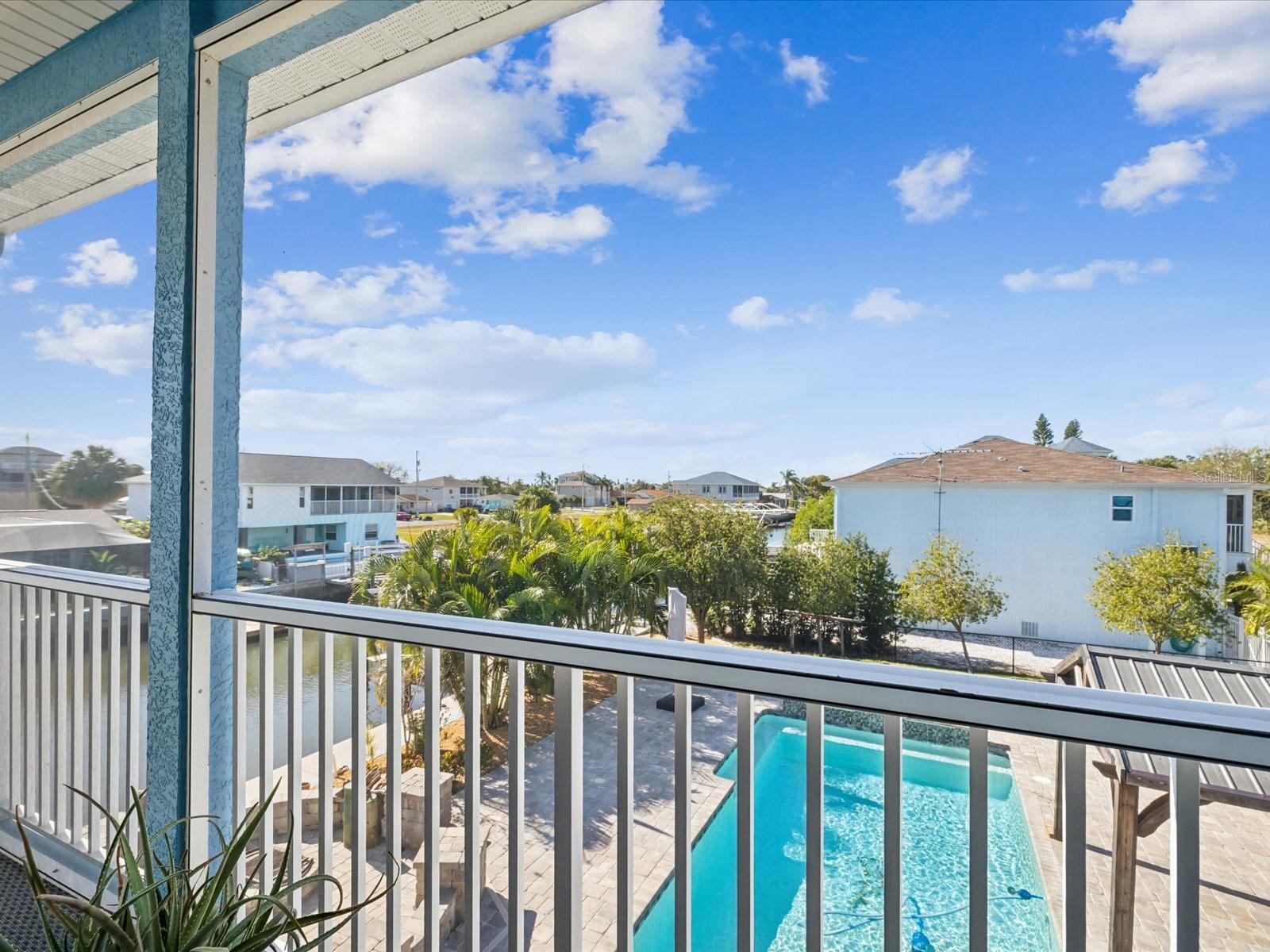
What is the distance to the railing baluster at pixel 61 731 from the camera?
7.09 feet

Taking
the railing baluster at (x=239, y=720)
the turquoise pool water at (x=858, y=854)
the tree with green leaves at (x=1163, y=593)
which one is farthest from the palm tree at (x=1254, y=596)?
the railing baluster at (x=239, y=720)

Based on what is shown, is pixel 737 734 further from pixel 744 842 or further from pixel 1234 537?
pixel 1234 537

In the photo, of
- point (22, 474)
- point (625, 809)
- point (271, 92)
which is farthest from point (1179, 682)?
point (22, 474)

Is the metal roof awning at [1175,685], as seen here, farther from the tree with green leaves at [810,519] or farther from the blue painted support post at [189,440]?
the blue painted support post at [189,440]

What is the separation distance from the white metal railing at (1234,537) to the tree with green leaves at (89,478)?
107 inches

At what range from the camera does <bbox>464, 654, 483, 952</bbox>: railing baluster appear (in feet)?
4.25

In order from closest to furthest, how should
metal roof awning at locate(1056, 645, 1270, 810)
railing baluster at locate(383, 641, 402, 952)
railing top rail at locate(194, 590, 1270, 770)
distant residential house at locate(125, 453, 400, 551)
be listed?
railing top rail at locate(194, 590, 1270, 770) → metal roof awning at locate(1056, 645, 1270, 810) → railing baluster at locate(383, 641, 402, 952) → distant residential house at locate(125, 453, 400, 551)

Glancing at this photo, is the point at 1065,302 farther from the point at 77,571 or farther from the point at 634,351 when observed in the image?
the point at 77,571

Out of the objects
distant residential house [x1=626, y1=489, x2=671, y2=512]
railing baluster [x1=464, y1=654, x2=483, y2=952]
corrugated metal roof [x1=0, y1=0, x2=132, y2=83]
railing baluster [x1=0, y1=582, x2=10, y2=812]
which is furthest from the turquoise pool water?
corrugated metal roof [x1=0, y1=0, x2=132, y2=83]

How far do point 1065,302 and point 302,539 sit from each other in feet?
6.85

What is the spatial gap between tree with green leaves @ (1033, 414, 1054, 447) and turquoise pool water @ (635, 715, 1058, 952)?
1.79 ft

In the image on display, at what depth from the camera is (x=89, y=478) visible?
2.35m

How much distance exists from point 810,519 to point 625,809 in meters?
0.67

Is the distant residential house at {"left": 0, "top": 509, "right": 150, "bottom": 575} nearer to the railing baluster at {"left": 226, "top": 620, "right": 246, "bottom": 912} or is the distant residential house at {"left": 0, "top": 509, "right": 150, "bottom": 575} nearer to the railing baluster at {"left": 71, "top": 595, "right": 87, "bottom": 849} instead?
the railing baluster at {"left": 71, "top": 595, "right": 87, "bottom": 849}
